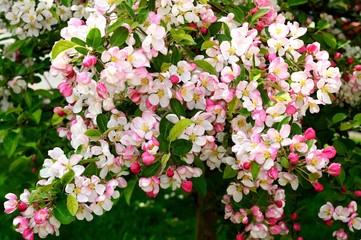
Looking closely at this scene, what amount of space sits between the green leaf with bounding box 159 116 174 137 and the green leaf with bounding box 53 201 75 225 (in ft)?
1.05

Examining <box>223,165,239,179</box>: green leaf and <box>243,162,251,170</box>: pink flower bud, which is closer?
<box>243,162,251,170</box>: pink flower bud

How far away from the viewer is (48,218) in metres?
1.64

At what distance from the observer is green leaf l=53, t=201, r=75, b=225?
160cm

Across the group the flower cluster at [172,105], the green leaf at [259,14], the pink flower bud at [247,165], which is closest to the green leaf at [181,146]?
the flower cluster at [172,105]

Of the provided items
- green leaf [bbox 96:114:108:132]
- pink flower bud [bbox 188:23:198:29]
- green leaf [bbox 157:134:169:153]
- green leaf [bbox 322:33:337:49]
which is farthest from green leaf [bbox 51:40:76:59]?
green leaf [bbox 322:33:337:49]

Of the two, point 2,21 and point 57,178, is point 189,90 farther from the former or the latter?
point 2,21

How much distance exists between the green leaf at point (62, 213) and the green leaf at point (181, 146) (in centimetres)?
32

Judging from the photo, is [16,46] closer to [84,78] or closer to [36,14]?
[36,14]

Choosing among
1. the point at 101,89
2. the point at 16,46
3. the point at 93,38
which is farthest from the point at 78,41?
the point at 16,46

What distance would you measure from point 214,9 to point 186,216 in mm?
2592

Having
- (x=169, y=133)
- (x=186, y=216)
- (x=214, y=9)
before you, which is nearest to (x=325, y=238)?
(x=186, y=216)

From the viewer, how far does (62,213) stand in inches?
63.8

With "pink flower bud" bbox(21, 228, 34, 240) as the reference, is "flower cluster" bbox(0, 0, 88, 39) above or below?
above

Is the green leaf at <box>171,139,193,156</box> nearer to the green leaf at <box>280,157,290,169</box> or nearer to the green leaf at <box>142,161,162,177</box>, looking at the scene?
A: the green leaf at <box>142,161,162,177</box>
